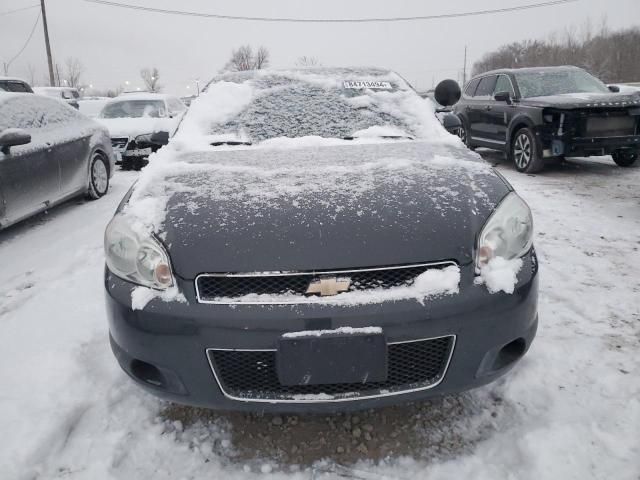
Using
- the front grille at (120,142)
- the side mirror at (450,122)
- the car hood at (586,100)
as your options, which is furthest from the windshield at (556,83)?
the front grille at (120,142)

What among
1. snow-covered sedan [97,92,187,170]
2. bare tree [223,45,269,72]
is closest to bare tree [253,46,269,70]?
bare tree [223,45,269,72]

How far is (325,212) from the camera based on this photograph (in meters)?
1.75

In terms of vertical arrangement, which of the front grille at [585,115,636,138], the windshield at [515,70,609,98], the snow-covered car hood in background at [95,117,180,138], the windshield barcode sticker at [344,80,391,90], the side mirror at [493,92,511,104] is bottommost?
the front grille at [585,115,636,138]

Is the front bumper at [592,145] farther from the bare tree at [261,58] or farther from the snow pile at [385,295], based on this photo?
Answer: the bare tree at [261,58]

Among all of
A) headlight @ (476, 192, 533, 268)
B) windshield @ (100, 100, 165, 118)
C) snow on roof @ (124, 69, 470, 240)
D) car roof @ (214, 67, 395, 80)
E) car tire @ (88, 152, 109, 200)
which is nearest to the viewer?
headlight @ (476, 192, 533, 268)

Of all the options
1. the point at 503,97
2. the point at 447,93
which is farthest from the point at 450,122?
the point at 503,97

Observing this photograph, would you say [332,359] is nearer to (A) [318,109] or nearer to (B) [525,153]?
(A) [318,109]

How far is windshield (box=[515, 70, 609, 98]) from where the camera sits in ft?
23.5

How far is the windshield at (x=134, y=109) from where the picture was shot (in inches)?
369

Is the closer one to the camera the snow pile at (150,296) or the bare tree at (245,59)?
the snow pile at (150,296)

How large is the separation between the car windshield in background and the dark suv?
4198mm

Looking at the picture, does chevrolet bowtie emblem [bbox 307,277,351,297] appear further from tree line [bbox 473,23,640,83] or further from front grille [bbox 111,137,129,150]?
tree line [bbox 473,23,640,83]

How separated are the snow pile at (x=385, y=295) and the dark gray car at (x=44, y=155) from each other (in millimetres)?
3624

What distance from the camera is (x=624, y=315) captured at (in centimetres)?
270
